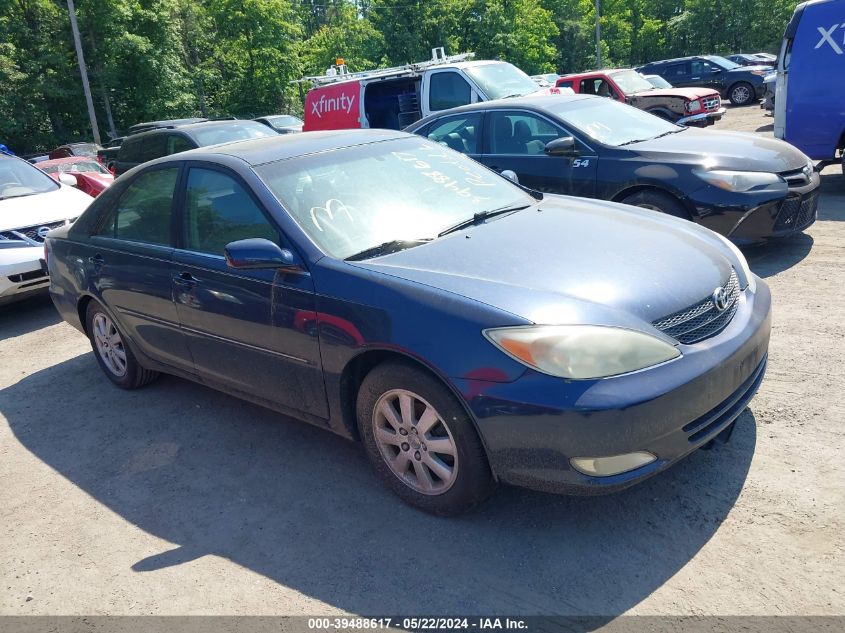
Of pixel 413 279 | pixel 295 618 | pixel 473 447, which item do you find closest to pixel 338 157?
pixel 413 279

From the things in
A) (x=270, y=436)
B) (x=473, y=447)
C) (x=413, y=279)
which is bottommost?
(x=270, y=436)

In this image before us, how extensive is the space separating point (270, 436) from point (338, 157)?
5.45 ft

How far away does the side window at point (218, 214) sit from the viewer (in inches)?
147

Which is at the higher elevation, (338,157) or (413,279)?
(338,157)

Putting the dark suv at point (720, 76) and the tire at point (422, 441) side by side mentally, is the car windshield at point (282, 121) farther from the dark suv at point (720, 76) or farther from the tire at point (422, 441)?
the tire at point (422, 441)

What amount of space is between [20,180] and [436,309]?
741cm

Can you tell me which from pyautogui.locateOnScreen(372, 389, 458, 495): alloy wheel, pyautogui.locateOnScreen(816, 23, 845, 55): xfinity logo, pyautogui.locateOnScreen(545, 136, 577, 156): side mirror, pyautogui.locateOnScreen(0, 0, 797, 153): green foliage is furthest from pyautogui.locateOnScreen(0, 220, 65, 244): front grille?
pyautogui.locateOnScreen(0, 0, 797, 153): green foliage

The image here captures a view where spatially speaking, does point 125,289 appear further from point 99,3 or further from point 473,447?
point 99,3

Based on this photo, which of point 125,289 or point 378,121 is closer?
point 125,289

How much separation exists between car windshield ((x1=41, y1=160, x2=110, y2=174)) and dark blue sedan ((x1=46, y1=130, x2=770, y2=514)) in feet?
34.0

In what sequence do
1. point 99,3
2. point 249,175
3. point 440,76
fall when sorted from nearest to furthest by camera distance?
point 249,175
point 440,76
point 99,3

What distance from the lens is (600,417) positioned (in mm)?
2613

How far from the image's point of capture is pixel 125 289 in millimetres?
4590

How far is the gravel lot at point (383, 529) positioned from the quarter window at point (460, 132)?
157 inches
